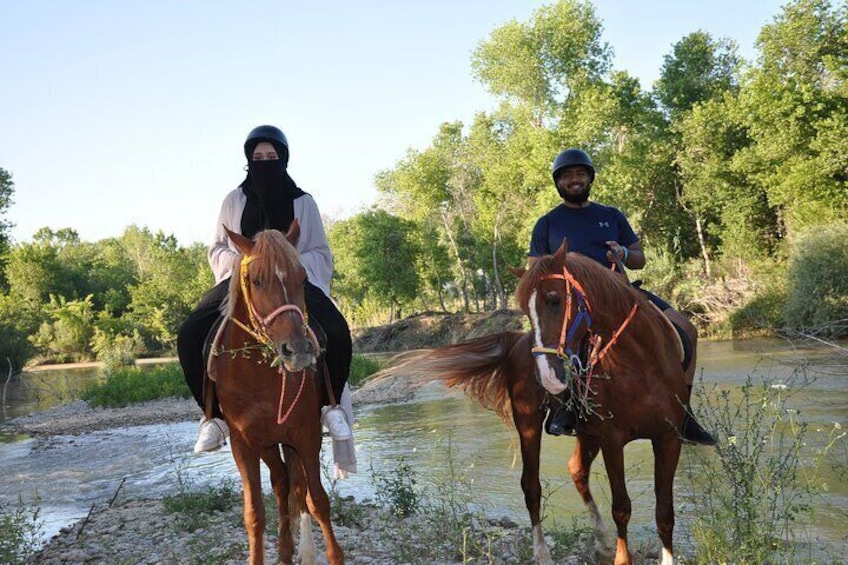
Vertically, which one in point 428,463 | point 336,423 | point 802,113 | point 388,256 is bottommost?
point 428,463

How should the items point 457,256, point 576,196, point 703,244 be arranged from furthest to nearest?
point 457,256, point 703,244, point 576,196

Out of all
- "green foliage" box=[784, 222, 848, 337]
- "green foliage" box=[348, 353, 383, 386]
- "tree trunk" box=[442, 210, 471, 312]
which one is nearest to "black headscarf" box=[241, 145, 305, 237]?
"green foliage" box=[348, 353, 383, 386]

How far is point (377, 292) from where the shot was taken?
50156 mm

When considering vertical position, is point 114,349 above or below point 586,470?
above

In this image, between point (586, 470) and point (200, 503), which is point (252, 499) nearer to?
point (586, 470)

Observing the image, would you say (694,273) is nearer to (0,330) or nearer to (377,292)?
(377,292)

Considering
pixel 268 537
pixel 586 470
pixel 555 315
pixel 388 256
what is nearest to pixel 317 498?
pixel 555 315

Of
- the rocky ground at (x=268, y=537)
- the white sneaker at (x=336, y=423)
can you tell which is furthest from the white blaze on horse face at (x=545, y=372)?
the white sneaker at (x=336, y=423)

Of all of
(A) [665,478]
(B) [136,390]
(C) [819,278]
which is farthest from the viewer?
(C) [819,278]

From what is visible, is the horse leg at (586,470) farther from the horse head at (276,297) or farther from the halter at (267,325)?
the horse head at (276,297)

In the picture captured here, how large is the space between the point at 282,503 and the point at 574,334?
2497mm

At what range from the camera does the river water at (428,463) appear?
723 centimetres

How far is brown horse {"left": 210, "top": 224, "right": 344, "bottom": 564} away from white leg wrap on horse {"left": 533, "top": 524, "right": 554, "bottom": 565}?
1.59 m

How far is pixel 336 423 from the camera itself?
5074mm
